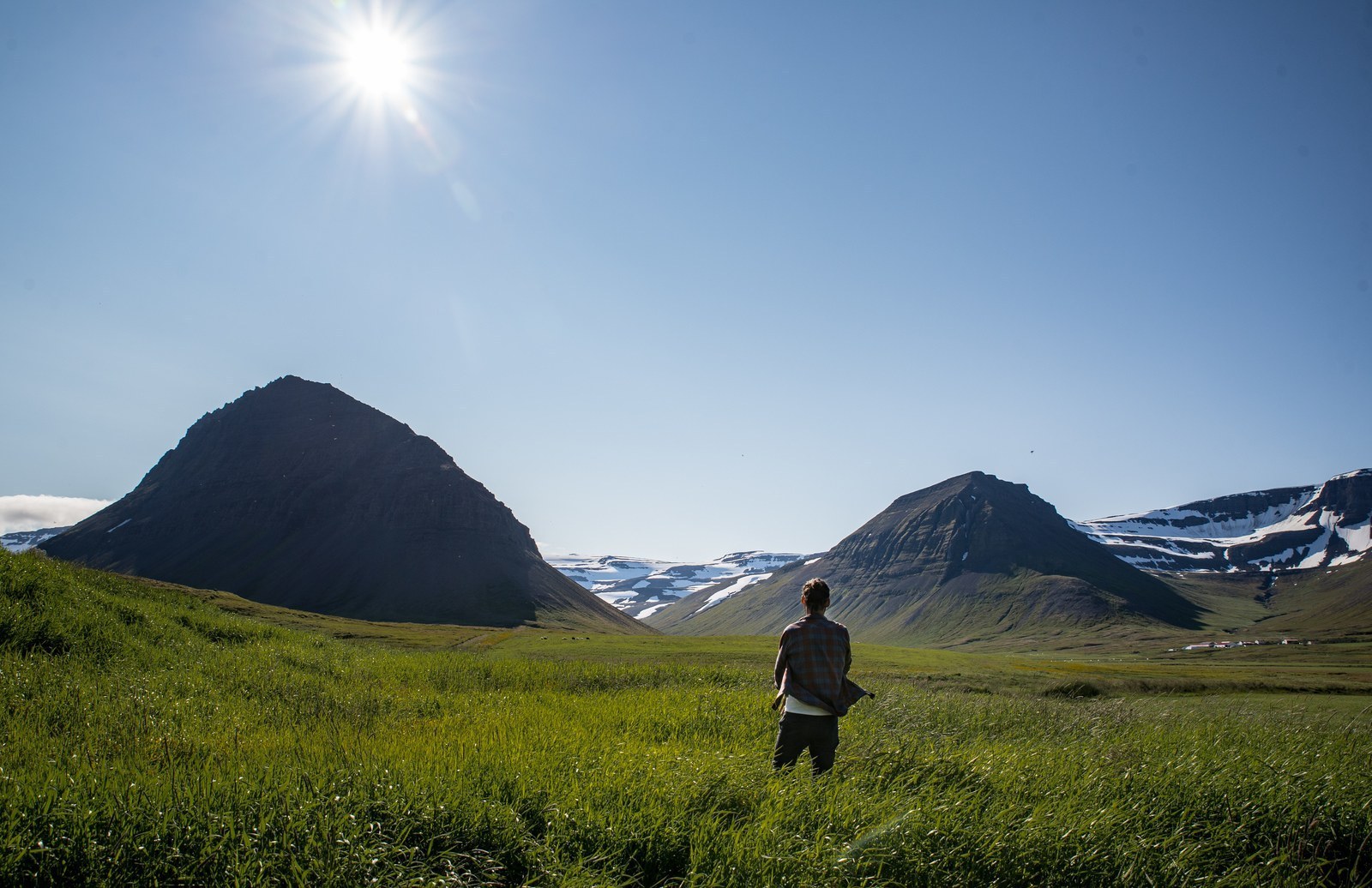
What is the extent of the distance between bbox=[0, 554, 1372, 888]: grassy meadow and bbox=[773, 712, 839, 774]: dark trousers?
11.5 inches

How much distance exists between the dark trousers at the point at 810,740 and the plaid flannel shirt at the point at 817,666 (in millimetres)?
254

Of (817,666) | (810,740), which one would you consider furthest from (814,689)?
(810,740)

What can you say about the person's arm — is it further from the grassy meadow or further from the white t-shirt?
the grassy meadow

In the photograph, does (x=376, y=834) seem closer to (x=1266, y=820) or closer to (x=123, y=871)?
(x=123, y=871)

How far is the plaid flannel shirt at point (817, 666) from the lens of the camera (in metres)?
9.03

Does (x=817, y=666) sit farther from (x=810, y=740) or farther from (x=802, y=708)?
(x=810, y=740)

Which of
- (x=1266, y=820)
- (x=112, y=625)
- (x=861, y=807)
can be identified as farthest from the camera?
(x=112, y=625)

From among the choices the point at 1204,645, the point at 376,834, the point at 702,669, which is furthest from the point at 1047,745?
the point at 1204,645

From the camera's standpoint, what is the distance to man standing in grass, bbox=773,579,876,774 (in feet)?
29.7

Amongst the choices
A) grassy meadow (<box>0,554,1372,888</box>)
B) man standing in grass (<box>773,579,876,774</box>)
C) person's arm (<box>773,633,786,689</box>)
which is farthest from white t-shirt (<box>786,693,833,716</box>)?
grassy meadow (<box>0,554,1372,888</box>)

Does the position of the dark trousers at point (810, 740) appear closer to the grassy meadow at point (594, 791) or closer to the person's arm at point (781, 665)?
the grassy meadow at point (594, 791)

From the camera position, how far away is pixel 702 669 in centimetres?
3031

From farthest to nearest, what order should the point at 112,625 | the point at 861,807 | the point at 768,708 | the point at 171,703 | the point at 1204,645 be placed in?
the point at 1204,645
the point at 112,625
the point at 768,708
the point at 171,703
the point at 861,807

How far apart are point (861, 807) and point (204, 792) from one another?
6519 mm
